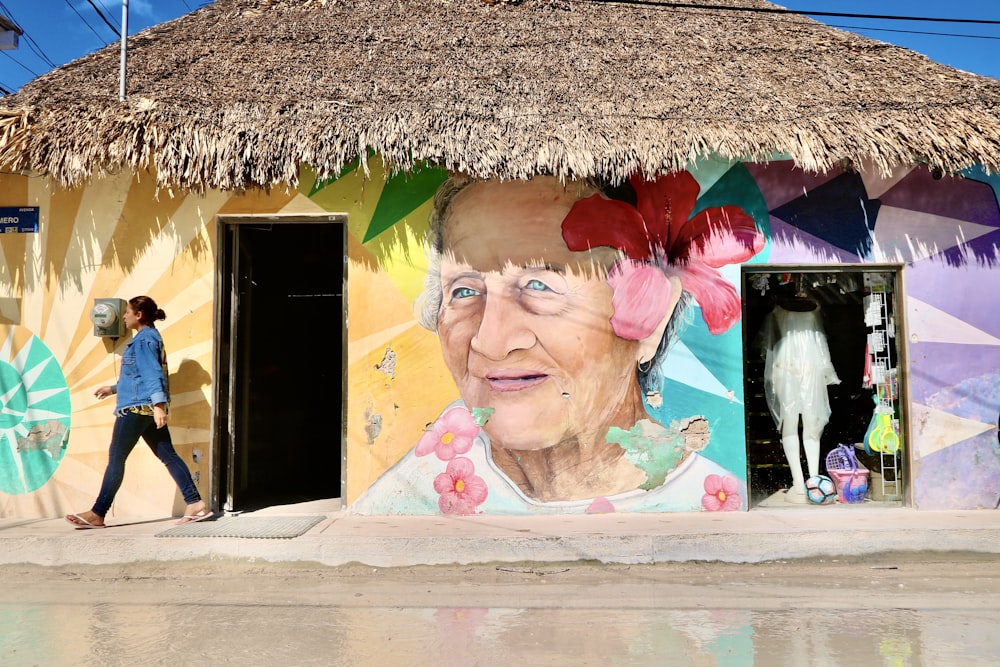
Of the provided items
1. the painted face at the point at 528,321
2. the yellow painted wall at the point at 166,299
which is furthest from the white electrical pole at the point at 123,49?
the painted face at the point at 528,321

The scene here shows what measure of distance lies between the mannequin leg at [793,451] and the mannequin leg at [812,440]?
0.23 ft

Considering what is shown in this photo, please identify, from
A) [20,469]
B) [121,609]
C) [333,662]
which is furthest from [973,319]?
[20,469]

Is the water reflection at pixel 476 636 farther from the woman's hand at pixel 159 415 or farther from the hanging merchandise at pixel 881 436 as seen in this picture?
the hanging merchandise at pixel 881 436

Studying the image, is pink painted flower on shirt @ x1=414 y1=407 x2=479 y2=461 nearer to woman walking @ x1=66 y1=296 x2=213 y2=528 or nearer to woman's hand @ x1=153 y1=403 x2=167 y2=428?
woman walking @ x1=66 y1=296 x2=213 y2=528

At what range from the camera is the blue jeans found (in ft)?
16.8

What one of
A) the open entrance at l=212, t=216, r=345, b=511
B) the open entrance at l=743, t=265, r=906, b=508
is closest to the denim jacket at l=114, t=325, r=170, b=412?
the open entrance at l=212, t=216, r=345, b=511

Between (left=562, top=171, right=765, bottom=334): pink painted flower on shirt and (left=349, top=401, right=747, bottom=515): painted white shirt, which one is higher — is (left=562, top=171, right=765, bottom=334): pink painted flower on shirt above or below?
above

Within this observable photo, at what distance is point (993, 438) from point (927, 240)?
1.68m

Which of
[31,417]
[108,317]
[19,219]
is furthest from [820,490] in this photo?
[19,219]

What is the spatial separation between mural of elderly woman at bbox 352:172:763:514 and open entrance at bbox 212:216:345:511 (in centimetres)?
114

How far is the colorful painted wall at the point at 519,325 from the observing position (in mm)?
5719

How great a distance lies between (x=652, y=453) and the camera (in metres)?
5.77

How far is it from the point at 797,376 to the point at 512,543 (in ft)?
9.78

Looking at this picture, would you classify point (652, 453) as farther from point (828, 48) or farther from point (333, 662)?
point (828, 48)
